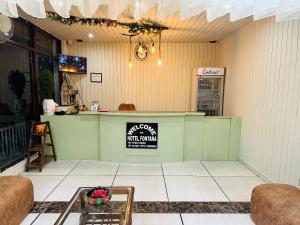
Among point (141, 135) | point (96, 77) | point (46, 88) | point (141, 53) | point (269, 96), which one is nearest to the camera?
point (269, 96)

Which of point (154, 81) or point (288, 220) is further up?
point (154, 81)

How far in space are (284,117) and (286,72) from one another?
0.65m

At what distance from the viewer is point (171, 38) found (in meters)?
5.52

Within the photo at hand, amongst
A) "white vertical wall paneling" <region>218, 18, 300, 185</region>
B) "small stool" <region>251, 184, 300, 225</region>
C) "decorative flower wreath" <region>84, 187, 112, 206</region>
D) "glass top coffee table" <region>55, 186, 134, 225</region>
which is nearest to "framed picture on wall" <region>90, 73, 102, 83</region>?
"white vertical wall paneling" <region>218, 18, 300, 185</region>

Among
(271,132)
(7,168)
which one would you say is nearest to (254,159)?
(271,132)

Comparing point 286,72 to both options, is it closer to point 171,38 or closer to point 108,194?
point 108,194

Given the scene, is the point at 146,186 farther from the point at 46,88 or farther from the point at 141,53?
the point at 141,53

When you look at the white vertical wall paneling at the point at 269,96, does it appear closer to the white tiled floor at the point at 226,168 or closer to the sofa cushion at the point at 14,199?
the white tiled floor at the point at 226,168

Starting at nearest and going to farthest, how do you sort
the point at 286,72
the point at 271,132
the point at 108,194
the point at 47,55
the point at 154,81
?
the point at 108,194
the point at 286,72
the point at 271,132
the point at 47,55
the point at 154,81

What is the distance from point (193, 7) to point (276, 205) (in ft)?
6.40

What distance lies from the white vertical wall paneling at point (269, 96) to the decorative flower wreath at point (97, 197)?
2.47 m

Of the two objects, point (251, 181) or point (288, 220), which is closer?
point (288, 220)

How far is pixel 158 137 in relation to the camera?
4.09 meters

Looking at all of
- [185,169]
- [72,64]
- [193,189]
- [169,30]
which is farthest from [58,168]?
[169,30]
